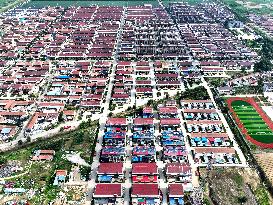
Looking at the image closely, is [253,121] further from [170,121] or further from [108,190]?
[108,190]

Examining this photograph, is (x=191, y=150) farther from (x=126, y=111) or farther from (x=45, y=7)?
(x=45, y=7)

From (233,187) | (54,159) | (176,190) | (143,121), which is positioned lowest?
(233,187)

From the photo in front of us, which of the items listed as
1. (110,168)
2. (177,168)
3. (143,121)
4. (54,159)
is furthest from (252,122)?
(54,159)

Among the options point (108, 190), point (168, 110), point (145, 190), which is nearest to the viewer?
point (145, 190)

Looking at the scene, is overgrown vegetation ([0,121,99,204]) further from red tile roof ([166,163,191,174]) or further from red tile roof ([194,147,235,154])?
red tile roof ([194,147,235,154])

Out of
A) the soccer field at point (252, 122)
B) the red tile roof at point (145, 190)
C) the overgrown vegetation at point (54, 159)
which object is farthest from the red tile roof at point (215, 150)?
the overgrown vegetation at point (54, 159)

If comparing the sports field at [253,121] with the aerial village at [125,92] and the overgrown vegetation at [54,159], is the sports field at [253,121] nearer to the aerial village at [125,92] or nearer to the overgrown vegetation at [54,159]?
the aerial village at [125,92]

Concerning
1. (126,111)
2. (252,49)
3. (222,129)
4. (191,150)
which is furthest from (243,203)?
(252,49)
